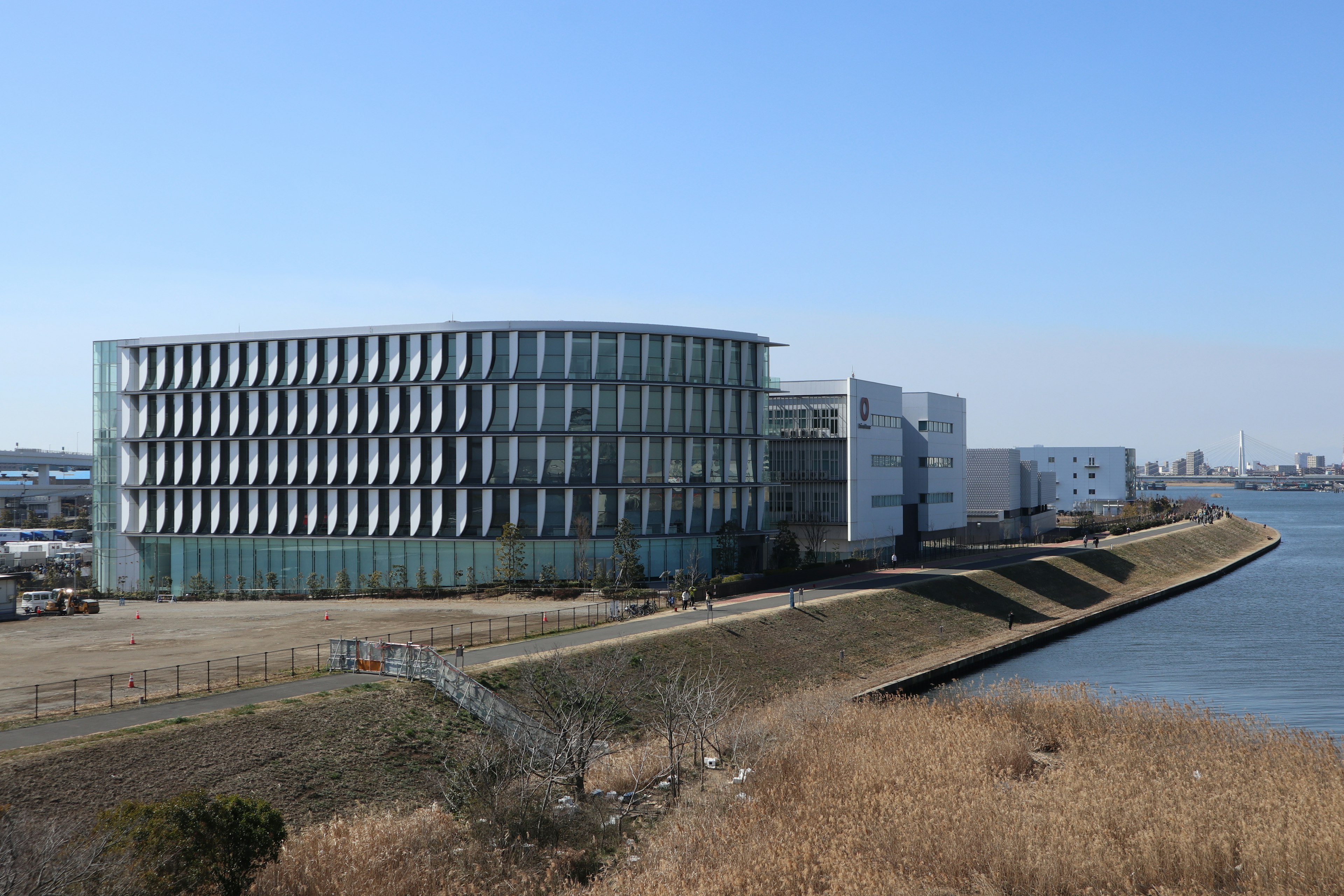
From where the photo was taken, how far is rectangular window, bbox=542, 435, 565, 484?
6869 centimetres

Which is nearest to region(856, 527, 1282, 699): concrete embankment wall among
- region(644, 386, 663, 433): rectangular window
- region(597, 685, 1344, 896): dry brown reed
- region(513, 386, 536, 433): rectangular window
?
region(597, 685, 1344, 896): dry brown reed

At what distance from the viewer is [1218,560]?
108 meters

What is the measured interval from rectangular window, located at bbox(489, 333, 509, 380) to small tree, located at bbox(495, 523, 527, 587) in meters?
10.0

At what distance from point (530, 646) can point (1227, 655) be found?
119ft

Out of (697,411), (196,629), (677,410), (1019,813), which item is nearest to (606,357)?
(677,410)

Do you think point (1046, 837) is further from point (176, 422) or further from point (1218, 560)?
point (1218, 560)

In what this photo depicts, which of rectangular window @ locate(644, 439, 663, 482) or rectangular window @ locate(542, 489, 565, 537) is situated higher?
rectangular window @ locate(644, 439, 663, 482)

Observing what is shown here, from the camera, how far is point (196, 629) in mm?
52281

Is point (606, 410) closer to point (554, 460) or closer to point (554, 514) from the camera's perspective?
point (554, 460)

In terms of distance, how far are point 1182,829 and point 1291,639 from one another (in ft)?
137

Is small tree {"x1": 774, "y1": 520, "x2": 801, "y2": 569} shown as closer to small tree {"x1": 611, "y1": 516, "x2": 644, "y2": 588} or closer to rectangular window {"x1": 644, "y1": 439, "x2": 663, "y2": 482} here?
rectangular window {"x1": 644, "y1": 439, "x2": 663, "y2": 482}

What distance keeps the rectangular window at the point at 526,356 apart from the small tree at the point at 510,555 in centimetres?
999

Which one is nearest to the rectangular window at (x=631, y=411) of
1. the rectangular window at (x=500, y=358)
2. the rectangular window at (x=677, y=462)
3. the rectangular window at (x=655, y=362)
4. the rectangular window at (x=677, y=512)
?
the rectangular window at (x=655, y=362)

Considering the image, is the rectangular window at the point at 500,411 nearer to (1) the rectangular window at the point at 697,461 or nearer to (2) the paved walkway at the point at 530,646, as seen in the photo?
(1) the rectangular window at the point at 697,461
